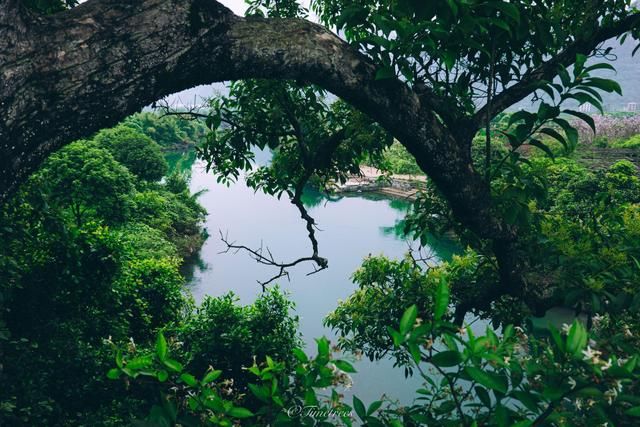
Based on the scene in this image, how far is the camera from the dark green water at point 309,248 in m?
9.00

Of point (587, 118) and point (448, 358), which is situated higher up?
point (587, 118)

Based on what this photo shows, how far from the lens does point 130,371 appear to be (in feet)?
4.23

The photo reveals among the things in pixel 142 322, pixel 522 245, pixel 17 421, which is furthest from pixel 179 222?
pixel 522 245

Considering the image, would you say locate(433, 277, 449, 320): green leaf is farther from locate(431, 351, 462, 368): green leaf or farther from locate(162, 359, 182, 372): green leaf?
locate(162, 359, 182, 372): green leaf

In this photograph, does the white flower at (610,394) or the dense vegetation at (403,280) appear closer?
the white flower at (610,394)

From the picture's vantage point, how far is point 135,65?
1479mm

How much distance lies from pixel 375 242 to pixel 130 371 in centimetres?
1585

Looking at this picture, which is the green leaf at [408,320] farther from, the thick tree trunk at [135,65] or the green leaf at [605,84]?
the green leaf at [605,84]

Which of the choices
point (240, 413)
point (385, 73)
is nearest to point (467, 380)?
point (240, 413)

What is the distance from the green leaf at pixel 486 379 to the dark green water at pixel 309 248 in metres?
6.50

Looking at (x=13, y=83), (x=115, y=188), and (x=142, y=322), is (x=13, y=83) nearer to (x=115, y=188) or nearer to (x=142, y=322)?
(x=142, y=322)

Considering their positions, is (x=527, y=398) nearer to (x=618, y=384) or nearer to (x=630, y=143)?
(x=618, y=384)

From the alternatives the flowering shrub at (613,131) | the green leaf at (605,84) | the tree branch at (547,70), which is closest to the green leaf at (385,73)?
the tree branch at (547,70)

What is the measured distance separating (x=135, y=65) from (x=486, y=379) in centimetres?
123
